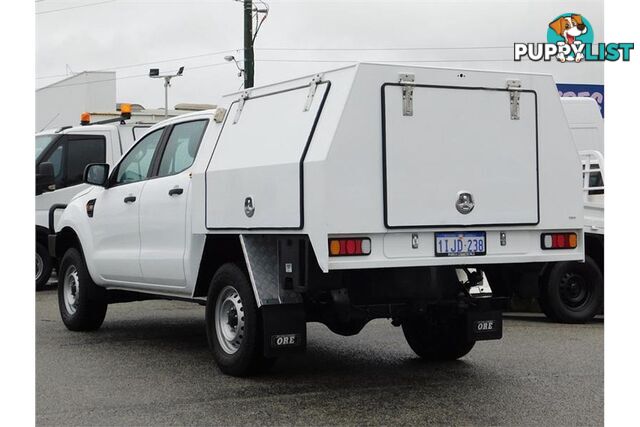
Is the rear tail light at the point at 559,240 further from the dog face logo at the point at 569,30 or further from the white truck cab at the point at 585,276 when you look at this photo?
the dog face logo at the point at 569,30

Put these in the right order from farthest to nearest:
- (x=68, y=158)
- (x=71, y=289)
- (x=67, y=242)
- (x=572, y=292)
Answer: (x=68, y=158), (x=572, y=292), (x=67, y=242), (x=71, y=289)

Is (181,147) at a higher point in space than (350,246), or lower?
higher

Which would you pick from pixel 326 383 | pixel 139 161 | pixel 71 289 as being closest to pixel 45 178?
pixel 71 289

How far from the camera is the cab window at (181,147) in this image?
860 centimetres

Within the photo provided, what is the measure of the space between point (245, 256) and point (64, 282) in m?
4.03

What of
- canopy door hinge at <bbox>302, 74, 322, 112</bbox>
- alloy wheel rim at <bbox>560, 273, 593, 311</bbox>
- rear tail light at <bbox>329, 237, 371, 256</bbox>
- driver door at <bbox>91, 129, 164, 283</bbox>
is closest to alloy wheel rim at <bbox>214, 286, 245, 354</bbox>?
rear tail light at <bbox>329, 237, 371, 256</bbox>

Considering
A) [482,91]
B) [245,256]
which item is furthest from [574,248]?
[245,256]

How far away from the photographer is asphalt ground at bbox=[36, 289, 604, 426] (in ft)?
21.4

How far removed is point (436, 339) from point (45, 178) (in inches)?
308

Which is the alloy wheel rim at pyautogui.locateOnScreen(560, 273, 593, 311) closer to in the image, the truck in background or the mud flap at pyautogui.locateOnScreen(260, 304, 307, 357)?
the truck in background

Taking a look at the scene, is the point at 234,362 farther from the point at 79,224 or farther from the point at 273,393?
the point at 79,224

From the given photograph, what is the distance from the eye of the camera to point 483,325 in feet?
25.4

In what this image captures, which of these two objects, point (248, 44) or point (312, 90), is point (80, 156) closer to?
point (312, 90)

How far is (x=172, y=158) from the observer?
896cm
